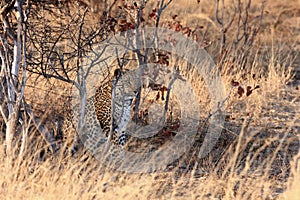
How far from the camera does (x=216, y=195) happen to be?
371 centimetres

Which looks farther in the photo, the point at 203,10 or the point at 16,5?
the point at 203,10

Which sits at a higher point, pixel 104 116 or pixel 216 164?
pixel 104 116

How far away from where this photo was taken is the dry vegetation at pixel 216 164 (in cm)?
326

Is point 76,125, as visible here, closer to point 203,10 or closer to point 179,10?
point 179,10

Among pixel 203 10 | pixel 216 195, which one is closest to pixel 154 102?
pixel 216 195

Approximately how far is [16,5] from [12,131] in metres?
0.83

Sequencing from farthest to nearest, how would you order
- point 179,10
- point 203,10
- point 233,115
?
1. point 203,10
2. point 179,10
3. point 233,115

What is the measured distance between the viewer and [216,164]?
431cm

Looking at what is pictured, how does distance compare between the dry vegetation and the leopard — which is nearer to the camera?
the dry vegetation

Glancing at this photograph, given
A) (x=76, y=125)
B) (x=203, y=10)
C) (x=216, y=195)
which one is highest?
(x=203, y=10)

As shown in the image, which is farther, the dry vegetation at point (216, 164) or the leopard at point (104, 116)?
the leopard at point (104, 116)

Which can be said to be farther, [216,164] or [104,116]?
[104,116]

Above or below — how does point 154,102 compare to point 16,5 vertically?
below

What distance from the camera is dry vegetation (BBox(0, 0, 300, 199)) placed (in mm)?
3264
